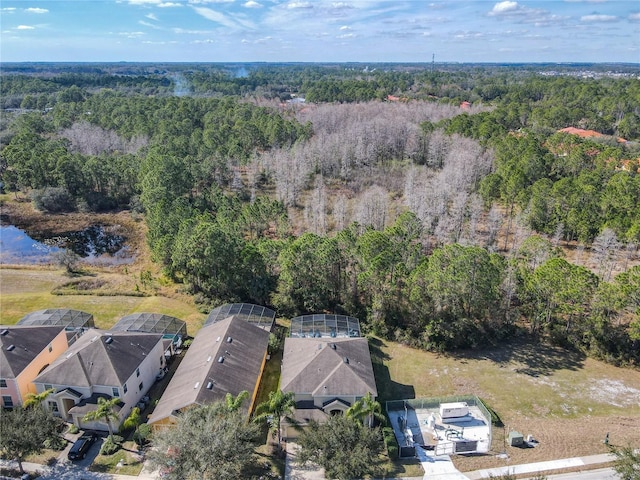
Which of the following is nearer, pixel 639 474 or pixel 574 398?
pixel 639 474

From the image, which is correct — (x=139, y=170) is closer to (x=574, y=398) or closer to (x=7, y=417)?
(x=7, y=417)

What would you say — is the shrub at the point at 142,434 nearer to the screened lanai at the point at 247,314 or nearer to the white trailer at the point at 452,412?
the screened lanai at the point at 247,314

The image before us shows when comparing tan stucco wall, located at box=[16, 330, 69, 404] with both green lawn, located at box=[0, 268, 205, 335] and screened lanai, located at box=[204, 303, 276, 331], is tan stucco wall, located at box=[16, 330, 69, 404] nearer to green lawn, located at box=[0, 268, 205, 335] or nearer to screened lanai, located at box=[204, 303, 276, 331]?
green lawn, located at box=[0, 268, 205, 335]

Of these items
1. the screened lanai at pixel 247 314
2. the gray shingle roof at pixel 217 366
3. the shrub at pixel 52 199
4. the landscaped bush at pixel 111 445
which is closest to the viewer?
the landscaped bush at pixel 111 445

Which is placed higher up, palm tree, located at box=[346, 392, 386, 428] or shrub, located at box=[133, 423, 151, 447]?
palm tree, located at box=[346, 392, 386, 428]

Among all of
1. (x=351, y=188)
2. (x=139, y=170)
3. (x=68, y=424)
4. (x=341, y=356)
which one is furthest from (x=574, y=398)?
(x=139, y=170)

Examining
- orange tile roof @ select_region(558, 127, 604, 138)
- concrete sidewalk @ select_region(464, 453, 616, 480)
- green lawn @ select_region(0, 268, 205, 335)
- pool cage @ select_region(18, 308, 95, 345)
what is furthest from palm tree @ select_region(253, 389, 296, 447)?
orange tile roof @ select_region(558, 127, 604, 138)

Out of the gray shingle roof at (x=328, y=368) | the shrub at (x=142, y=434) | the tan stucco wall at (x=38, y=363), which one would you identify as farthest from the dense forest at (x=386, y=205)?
the shrub at (x=142, y=434)
